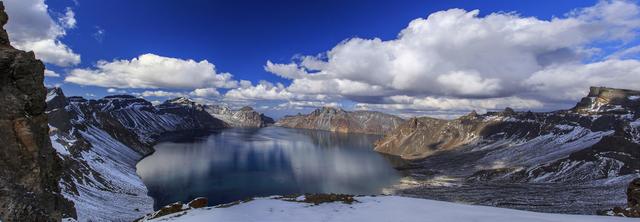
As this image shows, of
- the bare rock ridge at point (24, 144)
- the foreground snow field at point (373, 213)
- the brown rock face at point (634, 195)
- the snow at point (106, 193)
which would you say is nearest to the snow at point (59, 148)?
the snow at point (106, 193)

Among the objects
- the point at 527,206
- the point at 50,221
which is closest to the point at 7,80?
the point at 50,221

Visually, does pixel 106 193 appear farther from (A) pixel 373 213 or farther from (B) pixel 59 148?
(A) pixel 373 213

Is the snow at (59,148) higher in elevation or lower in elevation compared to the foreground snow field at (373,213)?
lower

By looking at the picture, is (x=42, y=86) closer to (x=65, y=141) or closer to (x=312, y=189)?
(x=312, y=189)

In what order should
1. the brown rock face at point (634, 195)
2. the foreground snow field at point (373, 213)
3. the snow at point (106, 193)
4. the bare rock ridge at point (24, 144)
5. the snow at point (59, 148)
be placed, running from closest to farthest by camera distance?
the bare rock ridge at point (24, 144) < the foreground snow field at point (373, 213) < the brown rock face at point (634, 195) < the snow at point (106, 193) < the snow at point (59, 148)

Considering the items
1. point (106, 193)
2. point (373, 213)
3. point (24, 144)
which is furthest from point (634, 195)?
point (106, 193)

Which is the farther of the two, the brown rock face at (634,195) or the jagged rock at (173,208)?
the brown rock face at (634,195)

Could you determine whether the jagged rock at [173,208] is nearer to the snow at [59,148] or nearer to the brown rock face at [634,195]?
the brown rock face at [634,195]
